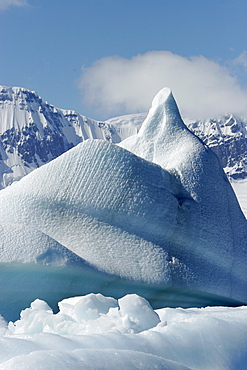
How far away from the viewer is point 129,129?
169750mm

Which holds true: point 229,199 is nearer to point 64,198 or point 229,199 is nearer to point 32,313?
point 64,198

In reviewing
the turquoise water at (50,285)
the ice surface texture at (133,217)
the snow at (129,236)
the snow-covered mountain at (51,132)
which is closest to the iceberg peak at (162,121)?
the snow at (129,236)

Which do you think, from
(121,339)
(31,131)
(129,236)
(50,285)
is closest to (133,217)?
(129,236)

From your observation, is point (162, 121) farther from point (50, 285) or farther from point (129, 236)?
point (50, 285)

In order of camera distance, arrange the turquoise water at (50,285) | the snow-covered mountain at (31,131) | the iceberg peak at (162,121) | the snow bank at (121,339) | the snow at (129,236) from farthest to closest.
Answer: the snow-covered mountain at (31,131) < the iceberg peak at (162,121) < the turquoise water at (50,285) < the snow at (129,236) < the snow bank at (121,339)

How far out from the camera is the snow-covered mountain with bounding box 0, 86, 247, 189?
484 feet

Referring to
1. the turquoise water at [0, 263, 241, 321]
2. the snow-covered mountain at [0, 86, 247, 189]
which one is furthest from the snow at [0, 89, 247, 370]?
the snow-covered mountain at [0, 86, 247, 189]

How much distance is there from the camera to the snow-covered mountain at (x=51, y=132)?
148m

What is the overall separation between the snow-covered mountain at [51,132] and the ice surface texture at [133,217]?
4847 inches

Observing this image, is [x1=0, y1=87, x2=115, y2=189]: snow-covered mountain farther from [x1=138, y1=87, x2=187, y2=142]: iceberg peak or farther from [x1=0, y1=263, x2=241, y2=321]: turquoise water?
[x1=0, y1=263, x2=241, y2=321]: turquoise water

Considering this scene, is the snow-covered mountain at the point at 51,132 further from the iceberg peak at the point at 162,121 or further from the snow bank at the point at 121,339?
the snow bank at the point at 121,339

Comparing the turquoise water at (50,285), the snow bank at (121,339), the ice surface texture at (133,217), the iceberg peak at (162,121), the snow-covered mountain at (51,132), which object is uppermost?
the snow-covered mountain at (51,132)

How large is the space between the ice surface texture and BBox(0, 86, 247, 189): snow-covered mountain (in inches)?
4847

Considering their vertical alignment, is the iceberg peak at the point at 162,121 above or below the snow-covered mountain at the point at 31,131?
below
